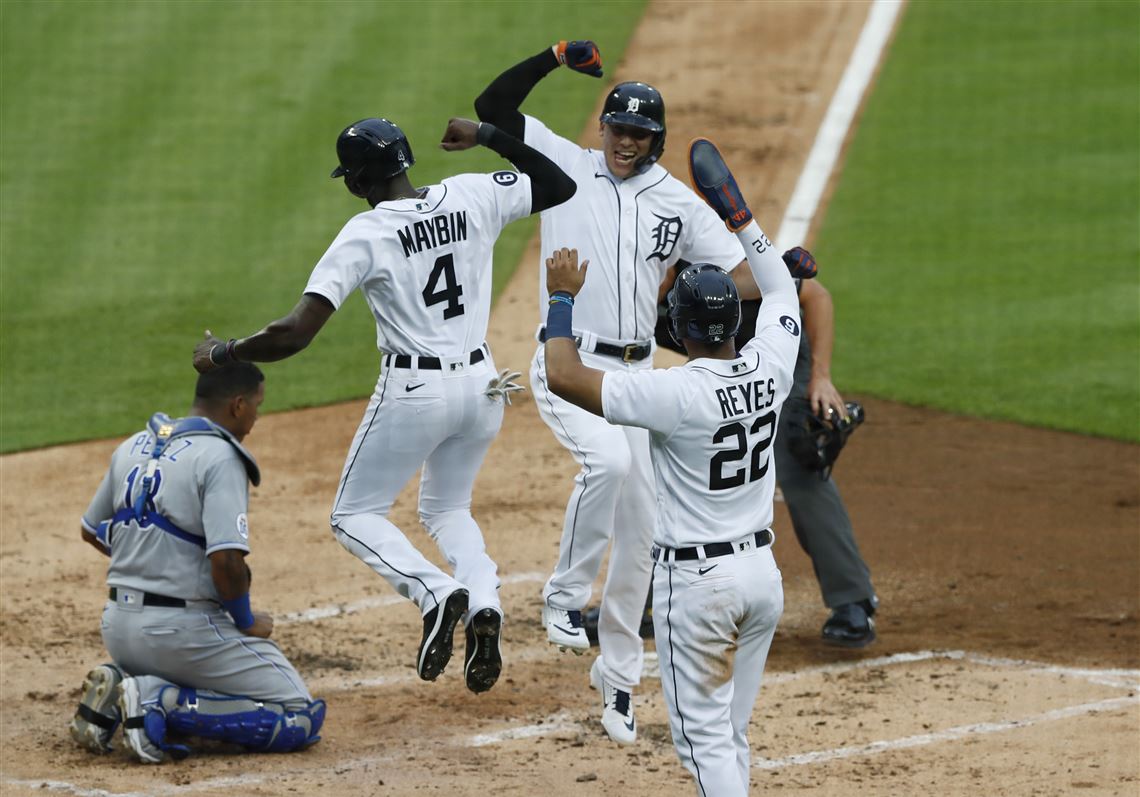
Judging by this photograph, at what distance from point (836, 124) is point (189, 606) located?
11.9 meters

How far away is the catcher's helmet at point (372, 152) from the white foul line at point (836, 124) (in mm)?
8562

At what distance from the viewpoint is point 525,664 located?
24.7 ft

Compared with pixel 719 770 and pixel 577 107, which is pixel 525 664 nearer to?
pixel 719 770

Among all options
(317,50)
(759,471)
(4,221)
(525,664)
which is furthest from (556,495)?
(317,50)

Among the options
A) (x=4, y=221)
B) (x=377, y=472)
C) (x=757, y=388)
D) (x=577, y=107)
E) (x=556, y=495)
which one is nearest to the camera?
(x=757, y=388)

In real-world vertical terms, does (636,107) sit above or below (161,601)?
above

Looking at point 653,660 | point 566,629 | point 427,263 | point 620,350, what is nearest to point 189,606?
point 566,629

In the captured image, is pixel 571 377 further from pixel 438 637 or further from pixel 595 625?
pixel 595 625

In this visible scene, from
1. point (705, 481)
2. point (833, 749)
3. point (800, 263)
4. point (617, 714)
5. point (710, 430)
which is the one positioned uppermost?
point (800, 263)

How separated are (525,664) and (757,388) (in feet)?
9.60

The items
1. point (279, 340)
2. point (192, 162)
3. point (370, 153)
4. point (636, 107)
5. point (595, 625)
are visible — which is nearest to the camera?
point (279, 340)

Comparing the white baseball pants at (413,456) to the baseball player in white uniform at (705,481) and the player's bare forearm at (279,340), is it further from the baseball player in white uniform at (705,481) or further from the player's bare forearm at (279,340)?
the baseball player in white uniform at (705,481)

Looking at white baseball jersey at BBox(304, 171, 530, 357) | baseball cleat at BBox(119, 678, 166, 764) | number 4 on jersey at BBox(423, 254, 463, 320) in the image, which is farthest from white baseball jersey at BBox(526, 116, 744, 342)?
baseball cleat at BBox(119, 678, 166, 764)

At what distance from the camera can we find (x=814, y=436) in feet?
25.0
